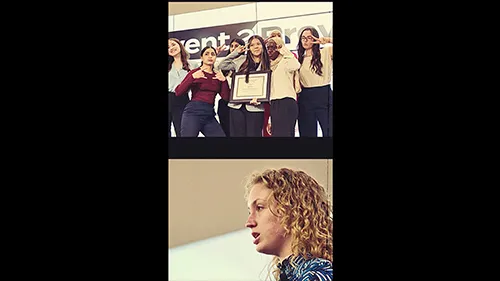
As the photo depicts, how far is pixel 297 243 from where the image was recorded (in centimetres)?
264

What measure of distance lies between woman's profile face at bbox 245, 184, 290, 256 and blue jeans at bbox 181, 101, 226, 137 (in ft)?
1.08

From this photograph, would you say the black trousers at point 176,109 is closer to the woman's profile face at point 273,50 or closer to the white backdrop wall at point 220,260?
the woman's profile face at point 273,50

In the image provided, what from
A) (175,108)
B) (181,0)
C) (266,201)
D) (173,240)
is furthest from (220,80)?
(173,240)

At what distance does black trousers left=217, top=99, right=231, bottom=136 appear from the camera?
2740mm

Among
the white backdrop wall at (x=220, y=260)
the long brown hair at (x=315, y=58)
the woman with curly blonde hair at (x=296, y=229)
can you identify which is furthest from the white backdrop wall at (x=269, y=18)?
the white backdrop wall at (x=220, y=260)

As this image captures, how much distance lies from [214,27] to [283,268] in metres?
1.14

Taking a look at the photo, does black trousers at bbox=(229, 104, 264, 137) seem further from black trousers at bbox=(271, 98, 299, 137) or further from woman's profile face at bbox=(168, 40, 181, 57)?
woman's profile face at bbox=(168, 40, 181, 57)

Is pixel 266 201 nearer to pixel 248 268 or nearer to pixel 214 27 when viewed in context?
pixel 248 268

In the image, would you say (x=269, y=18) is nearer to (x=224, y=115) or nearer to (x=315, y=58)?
(x=315, y=58)

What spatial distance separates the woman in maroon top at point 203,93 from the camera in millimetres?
2748

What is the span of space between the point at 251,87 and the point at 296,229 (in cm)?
67

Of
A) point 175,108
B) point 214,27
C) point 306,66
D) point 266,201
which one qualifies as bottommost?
point 266,201

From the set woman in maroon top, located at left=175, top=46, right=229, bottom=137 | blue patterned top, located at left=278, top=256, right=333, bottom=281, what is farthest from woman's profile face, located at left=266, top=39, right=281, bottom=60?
blue patterned top, located at left=278, top=256, right=333, bottom=281

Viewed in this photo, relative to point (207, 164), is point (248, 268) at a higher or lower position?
lower
